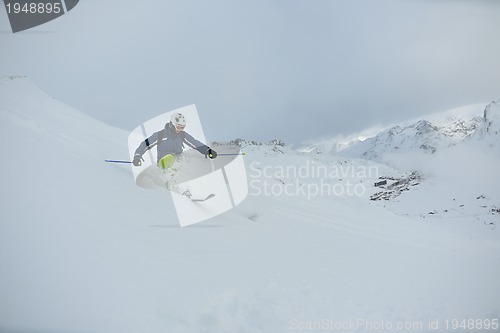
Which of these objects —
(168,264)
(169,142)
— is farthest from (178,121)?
(168,264)

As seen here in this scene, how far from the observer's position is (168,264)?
723 centimetres

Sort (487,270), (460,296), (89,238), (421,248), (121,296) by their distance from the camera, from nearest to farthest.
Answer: (121,296), (89,238), (460,296), (487,270), (421,248)

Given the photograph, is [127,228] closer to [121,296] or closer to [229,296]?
[121,296]

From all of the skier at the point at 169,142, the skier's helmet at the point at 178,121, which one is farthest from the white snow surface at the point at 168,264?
the skier's helmet at the point at 178,121

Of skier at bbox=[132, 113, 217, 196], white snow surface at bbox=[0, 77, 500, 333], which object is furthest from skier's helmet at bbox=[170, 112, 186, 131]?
white snow surface at bbox=[0, 77, 500, 333]

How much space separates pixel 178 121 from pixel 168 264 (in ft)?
19.0

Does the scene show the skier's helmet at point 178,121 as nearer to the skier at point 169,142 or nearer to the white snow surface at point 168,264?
the skier at point 169,142

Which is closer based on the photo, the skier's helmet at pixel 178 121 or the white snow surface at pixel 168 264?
the white snow surface at pixel 168 264

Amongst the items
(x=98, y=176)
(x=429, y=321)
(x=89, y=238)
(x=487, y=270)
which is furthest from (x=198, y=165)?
(x=487, y=270)

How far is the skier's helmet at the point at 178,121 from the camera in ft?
37.6

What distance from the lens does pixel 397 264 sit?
10.9m

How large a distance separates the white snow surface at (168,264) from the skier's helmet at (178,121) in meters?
2.55

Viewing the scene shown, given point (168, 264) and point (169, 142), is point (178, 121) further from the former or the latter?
point (168, 264)

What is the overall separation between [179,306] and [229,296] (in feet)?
3.98
